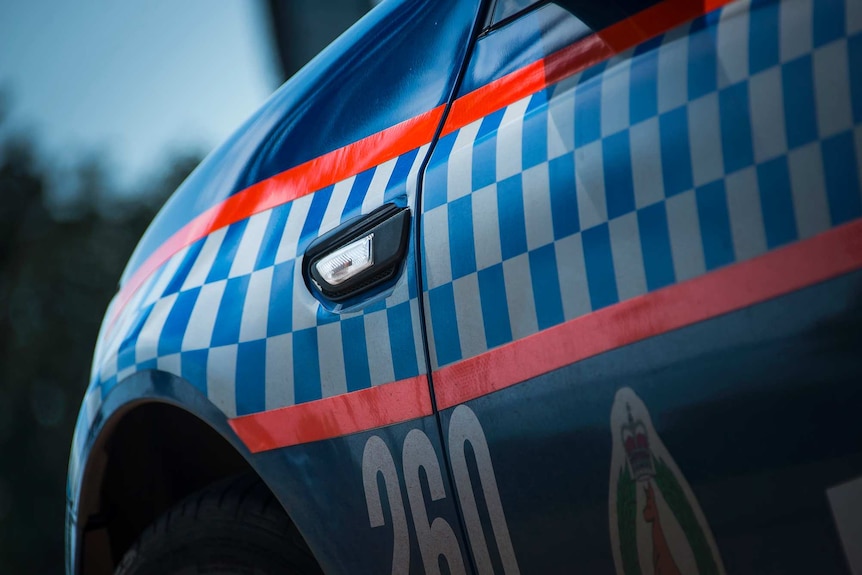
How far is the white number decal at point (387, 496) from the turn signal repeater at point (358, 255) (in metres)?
0.23

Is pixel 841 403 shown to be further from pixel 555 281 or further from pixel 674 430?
pixel 555 281

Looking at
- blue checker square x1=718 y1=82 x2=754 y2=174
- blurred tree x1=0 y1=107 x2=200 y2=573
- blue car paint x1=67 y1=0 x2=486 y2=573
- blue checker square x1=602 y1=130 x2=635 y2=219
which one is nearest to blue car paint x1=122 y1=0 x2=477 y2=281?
blue car paint x1=67 y1=0 x2=486 y2=573

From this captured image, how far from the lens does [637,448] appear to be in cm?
102

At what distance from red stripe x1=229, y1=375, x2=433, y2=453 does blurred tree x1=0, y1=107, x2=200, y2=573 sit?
1411cm

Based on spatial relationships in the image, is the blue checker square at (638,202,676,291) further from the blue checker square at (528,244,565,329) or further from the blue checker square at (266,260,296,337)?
the blue checker square at (266,260,296,337)

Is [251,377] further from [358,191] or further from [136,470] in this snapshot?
[136,470]

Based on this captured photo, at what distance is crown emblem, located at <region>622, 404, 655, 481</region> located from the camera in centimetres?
102

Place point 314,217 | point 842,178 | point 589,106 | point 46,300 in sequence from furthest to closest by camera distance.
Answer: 1. point 46,300
2. point 314,217
3. point 589,106
4. point 842,178

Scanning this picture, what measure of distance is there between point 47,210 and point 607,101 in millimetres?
16799

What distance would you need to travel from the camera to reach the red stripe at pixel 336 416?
124 cm

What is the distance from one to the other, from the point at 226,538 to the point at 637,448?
31.2 inches

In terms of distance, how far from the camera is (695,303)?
3.15ft

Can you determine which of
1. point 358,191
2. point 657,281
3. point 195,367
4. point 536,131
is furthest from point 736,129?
point 195,367

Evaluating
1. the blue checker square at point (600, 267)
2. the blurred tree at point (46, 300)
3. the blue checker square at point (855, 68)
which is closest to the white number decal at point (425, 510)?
the blue checker square at point (600, 267)
